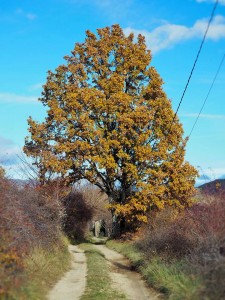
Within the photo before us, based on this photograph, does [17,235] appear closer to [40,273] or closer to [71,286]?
[40,273]

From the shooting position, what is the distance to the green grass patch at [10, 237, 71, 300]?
10316 mm

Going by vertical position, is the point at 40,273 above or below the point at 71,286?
above

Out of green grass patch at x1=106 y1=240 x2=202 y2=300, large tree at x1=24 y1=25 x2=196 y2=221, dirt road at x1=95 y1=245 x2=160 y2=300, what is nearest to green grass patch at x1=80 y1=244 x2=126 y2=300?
dirt road at x1=95 y1=245 x2=160 y2=300

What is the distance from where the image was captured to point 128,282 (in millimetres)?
16625

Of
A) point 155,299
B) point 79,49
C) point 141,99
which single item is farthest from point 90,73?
point 155,299

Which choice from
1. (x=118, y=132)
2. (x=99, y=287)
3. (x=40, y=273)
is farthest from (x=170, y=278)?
(x=118, y=132)

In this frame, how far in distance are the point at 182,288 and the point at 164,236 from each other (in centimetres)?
637

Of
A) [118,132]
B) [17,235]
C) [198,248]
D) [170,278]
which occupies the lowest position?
[170,278]

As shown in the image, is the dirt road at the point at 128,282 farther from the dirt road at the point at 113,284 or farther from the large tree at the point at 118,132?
the large tree at the point at 118,132

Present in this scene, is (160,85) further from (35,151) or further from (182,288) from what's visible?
(182,288)

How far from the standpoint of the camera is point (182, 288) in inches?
449

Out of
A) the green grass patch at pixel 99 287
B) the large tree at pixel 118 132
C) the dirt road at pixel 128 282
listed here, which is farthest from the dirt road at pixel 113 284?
the large tree at pixel 118 132

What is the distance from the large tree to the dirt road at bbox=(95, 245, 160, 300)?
9.24 metres

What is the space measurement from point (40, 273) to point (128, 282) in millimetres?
3787
